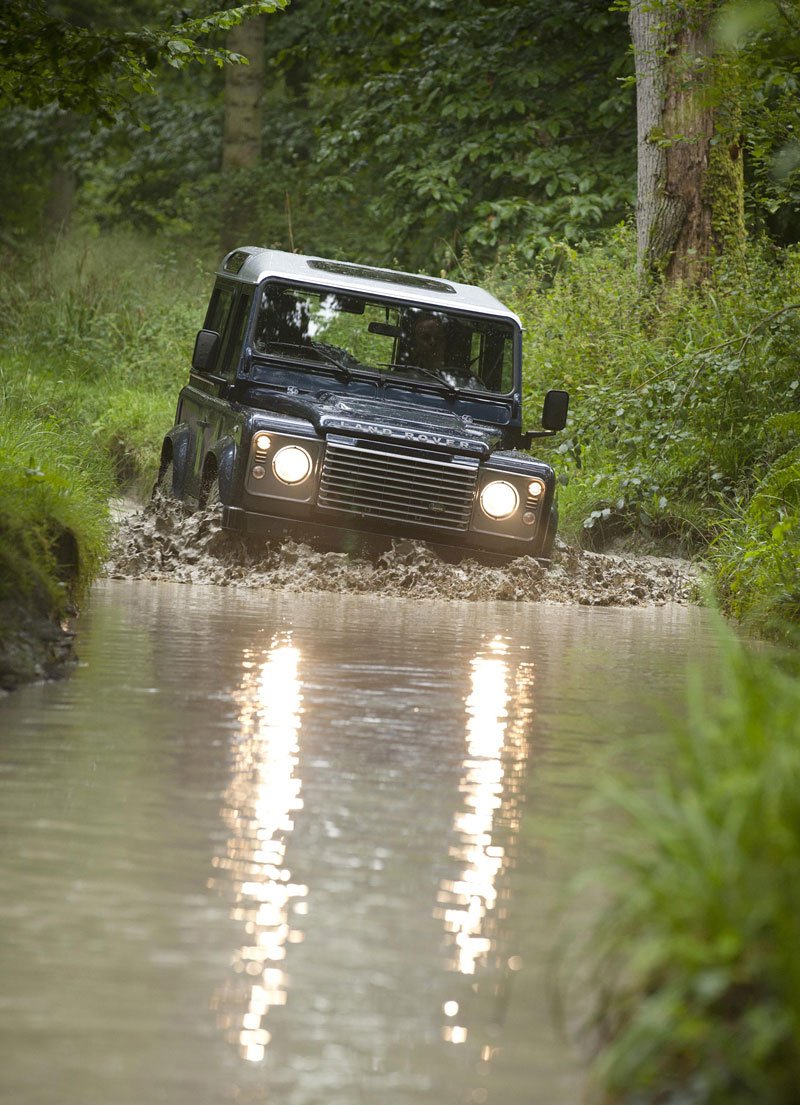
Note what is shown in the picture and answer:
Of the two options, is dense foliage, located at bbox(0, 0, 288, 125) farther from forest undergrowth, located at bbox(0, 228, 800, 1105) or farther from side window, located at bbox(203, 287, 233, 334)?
forest undergrowth, located at bbox(0, 228, 800, 1105)

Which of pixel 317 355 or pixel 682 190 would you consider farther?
pixel 682 190

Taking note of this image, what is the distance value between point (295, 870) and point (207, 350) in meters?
7.79

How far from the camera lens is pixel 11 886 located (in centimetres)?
390

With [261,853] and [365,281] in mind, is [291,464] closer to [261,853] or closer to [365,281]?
[365,281]

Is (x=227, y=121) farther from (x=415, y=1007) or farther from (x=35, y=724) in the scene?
(x=415, y=1007)

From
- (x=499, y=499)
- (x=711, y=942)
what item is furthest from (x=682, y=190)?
(x=711, y=942)

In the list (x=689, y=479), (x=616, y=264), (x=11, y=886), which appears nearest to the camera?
(x=11, y=886)

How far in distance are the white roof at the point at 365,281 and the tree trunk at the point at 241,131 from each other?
14378mm

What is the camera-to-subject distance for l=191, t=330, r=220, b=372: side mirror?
1159cm

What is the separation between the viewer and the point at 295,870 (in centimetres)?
413

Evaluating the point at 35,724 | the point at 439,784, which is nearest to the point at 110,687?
the point at 35,724

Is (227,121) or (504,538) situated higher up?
(227,121)

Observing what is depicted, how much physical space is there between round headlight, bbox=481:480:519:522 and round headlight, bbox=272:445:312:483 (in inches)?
42.8

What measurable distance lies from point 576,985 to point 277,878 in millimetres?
936
